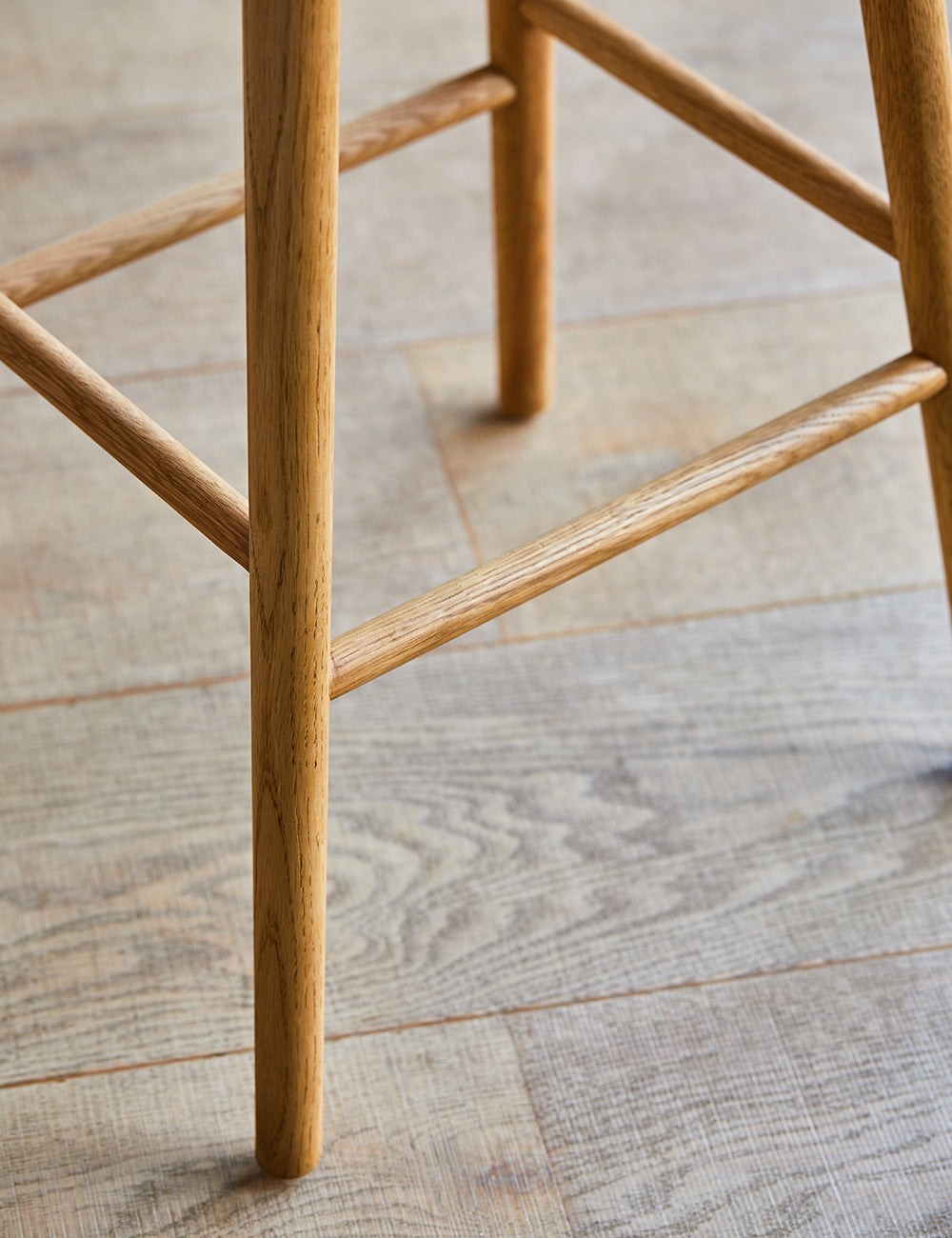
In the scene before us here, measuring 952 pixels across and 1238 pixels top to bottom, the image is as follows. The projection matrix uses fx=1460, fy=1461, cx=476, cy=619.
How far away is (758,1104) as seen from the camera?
0.61 meters

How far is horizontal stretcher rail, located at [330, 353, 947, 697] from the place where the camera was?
0.51m

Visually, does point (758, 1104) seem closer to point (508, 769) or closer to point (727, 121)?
point (508, 769)

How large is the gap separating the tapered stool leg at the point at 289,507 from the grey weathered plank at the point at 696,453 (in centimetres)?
31

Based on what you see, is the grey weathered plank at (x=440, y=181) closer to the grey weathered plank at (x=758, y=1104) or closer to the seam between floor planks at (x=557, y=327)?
the seam between floor planks at (x=557, y=327)

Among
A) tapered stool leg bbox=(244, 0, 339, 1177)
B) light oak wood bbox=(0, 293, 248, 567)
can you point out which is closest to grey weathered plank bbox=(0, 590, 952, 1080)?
tapered stool leg bbox=(244, 0, 339, 1177)

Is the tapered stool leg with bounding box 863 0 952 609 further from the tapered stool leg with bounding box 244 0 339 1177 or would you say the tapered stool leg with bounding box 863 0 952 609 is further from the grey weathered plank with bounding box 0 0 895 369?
the grey weathered plank with bounding box 0 0 895 369

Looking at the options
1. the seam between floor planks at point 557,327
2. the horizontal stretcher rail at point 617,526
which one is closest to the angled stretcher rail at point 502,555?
the horizontal stretcher rail at point 617,526

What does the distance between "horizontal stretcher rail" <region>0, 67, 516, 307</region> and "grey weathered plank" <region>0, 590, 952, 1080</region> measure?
0.73 feet

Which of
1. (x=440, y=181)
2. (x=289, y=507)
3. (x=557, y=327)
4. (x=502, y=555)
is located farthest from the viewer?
(x=440, y=181)

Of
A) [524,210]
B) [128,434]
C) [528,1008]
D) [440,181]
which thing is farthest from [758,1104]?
[440,181]

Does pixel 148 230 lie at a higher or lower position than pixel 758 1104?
higher

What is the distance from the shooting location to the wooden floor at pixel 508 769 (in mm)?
592

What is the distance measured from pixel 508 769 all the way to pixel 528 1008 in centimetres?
13

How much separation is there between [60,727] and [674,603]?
334 mm
